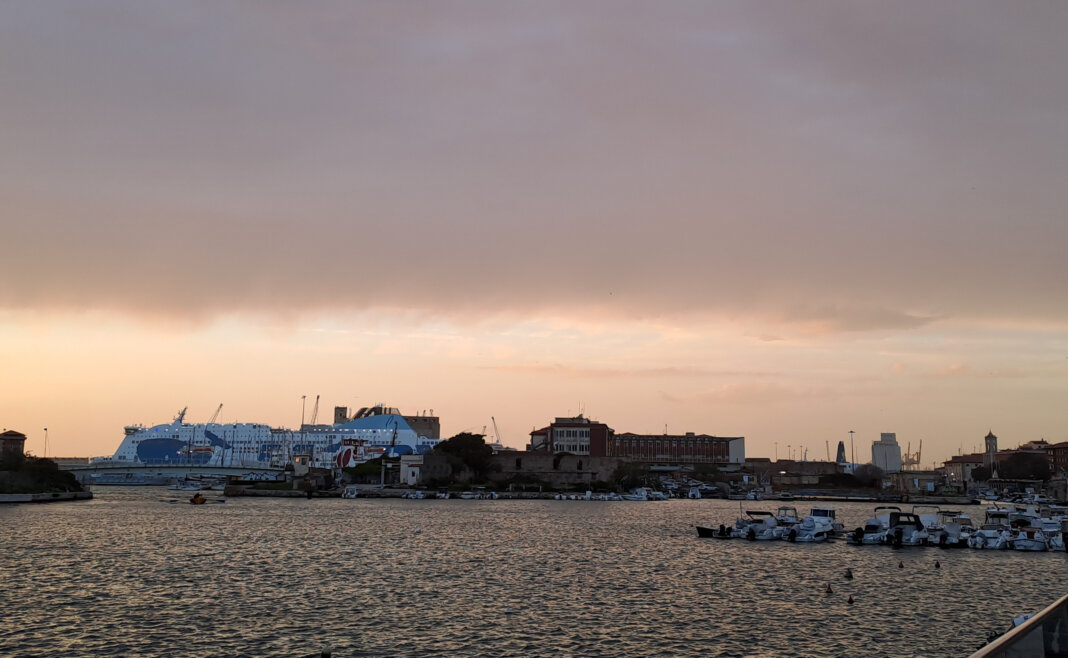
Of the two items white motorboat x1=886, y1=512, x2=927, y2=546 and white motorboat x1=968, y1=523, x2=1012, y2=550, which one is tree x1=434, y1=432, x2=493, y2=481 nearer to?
Answer: white motorboat x1=886, y1=512, x2=927, y2=546

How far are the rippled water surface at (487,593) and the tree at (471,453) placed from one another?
8504 centimetres

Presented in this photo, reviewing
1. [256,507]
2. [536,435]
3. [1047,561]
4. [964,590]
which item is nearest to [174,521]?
[256,507]

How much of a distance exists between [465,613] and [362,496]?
118 meters

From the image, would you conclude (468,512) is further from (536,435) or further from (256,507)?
(536,435)

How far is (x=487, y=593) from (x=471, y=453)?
398 ft

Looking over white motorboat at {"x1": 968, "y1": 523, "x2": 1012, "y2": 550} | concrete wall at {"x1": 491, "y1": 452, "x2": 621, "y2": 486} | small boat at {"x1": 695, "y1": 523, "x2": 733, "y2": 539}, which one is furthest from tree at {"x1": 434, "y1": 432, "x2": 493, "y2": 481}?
white motorboat at {"x1": 968, "y1": 523, "x2": 1012, "y2": 550}

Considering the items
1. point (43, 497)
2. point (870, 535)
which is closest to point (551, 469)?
point (43, 497)

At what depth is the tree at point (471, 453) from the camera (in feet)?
527

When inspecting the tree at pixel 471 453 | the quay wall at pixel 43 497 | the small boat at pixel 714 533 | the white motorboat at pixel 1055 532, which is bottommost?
the quay wall at pixel 43 497

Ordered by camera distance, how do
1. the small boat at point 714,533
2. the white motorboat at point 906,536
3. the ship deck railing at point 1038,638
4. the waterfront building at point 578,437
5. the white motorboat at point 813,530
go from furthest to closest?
1. the waterfront building at point 578,437
2. the small boat at point 714,533
3. the white motorboat at point 813,530
4. the white motorboat at point 906,536
5. the ship deck railing at point 1038,638

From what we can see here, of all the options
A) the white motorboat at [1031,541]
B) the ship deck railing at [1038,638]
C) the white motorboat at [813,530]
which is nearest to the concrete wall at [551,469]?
the white motorboat at [813,530]

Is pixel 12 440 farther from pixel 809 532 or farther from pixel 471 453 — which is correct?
pixel 809 532

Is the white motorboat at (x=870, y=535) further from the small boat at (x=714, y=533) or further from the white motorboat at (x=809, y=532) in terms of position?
the small boat at (x=714, y=533)

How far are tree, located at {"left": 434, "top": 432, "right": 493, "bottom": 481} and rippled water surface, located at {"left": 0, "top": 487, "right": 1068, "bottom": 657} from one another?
3348 inches
